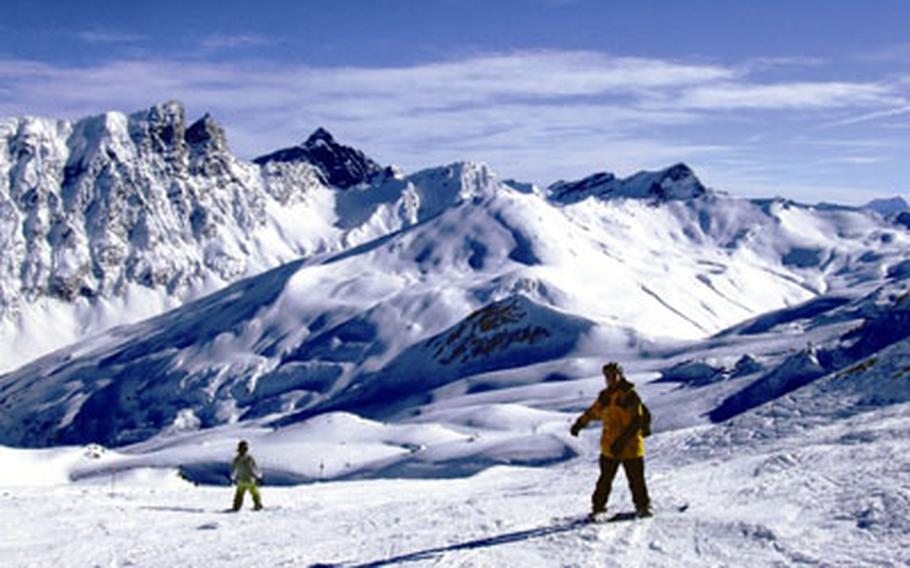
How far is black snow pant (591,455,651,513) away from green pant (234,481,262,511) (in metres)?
9.28

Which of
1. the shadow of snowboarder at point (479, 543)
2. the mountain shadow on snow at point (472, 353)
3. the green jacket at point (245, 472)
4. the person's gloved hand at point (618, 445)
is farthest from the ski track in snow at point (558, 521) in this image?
the mountain shadow on snow at point (472, 353)

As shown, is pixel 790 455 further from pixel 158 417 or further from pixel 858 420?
pixel 158 417

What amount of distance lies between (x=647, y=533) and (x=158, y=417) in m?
167

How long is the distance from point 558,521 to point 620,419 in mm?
1781

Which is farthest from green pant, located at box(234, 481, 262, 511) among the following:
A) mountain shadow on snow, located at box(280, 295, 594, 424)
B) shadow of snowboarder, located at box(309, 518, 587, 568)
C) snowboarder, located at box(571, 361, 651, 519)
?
mountain shadow on snow, located at box(280, 295, 594, 424)

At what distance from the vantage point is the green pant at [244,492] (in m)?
20.3

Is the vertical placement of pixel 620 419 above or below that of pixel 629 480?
above

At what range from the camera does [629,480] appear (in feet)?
42.4

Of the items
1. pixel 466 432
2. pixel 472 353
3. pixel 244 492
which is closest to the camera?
pixel 244 492

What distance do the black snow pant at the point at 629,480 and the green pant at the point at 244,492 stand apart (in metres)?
9.28

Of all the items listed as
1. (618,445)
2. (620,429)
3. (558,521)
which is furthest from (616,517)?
(620,429)

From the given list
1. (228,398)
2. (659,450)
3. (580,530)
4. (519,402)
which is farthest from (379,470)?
(228,398)

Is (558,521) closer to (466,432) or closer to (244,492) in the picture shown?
(244,492)

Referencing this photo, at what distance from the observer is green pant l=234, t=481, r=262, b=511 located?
20.3m
